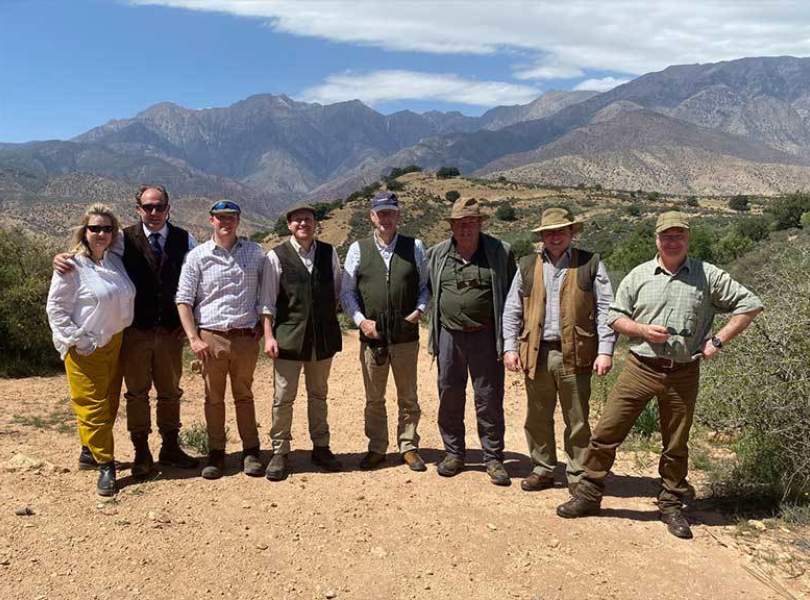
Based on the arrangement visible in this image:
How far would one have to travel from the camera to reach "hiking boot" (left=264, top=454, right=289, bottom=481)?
4.81m

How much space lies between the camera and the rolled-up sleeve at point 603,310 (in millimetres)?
4340

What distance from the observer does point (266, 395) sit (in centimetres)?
814

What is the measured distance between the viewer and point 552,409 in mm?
4668

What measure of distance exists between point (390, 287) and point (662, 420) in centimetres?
206

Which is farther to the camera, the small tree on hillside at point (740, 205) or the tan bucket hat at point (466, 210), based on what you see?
the small tree on hillside at point (740, 205)

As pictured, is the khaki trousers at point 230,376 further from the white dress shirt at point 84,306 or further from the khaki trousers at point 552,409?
the khaki trousers at point 552,409

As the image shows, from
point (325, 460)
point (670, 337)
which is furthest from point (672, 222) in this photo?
point (325, 460)

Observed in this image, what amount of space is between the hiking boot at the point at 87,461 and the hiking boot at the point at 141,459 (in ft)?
1.23

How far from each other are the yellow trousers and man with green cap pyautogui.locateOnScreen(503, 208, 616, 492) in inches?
108

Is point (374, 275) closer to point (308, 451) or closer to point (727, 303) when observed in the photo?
point (308, 451)

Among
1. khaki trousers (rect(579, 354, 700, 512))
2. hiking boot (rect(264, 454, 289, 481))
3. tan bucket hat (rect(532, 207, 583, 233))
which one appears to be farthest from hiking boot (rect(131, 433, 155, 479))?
tan bucket hat (rect(532, 207, 583, 233))

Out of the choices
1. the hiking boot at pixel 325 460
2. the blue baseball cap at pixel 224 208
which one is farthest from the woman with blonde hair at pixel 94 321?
the hiking boot at pixel 325 460

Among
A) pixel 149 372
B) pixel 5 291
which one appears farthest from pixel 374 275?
pixel 5 291

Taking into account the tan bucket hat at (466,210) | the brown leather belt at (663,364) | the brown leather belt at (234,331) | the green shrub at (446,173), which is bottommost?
the brown leather belt at (663,364)
